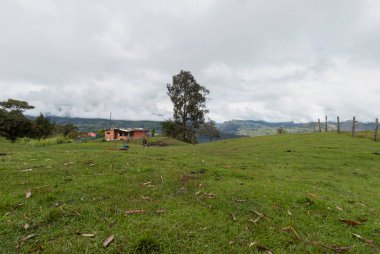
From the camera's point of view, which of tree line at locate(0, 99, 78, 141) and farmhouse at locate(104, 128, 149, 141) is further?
farmhouse at locate(104, 128, 149, 141)

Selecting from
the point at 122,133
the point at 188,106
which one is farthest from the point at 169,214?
the point at 122,133

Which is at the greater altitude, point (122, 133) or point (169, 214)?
point (169, 214)

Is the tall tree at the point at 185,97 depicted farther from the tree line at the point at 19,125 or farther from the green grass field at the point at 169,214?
the green grass field at the point at 169,214

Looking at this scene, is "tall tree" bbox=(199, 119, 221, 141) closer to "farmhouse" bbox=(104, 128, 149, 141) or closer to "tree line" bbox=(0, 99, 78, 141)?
"farmhouse" bbox=(104, 128, 149, 141)

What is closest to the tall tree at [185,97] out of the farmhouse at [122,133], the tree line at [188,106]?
the tree line at [188,106]

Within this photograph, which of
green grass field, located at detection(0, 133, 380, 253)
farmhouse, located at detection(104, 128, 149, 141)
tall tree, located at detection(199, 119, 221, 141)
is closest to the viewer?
green grass field, located at detection(0, 133, 380, 253)

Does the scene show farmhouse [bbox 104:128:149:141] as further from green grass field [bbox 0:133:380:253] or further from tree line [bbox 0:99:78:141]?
green grass field [bbox 0:133:380:253]

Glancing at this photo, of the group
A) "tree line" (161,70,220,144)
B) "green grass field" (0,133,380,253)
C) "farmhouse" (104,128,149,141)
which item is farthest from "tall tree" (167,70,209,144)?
"green grass field" (0,133,380,253)

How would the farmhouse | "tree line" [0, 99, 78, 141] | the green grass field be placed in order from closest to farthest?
1. the green grass field
2. "tree line" [0, 99, 78, 141]
3. the farmhouse

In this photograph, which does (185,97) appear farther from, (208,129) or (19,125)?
(19,125)

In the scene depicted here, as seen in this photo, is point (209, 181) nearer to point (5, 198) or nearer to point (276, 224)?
point (276, 224)

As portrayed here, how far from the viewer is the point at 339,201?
7824 millimetres

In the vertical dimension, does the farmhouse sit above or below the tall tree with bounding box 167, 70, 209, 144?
below

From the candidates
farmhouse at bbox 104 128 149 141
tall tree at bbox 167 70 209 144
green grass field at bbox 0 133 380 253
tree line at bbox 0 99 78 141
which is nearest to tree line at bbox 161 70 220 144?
tall tree at bbox 167 70 209 144
